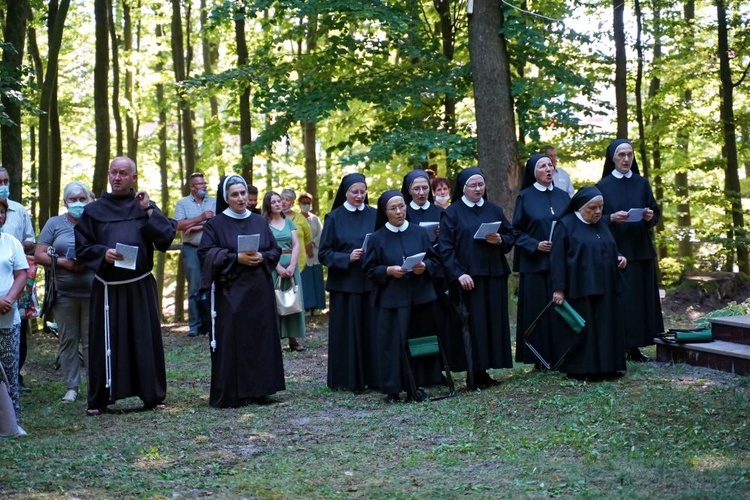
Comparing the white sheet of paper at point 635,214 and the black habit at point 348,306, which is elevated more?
the white sheet of paper at point 635,214

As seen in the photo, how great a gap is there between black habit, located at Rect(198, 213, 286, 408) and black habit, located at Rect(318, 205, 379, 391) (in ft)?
3.04

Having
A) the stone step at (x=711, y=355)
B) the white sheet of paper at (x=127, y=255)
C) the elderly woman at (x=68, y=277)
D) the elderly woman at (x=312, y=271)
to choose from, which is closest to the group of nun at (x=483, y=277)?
the stone step at (x=711, y=355)

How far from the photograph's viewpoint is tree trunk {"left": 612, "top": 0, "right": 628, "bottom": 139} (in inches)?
722

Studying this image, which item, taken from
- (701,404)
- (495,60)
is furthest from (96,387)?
(495,60)

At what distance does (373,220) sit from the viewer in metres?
10.9

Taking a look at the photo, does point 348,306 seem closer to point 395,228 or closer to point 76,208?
point 395,228

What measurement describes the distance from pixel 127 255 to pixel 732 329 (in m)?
5.87

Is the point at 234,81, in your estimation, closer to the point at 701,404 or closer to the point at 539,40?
the point at 539,40

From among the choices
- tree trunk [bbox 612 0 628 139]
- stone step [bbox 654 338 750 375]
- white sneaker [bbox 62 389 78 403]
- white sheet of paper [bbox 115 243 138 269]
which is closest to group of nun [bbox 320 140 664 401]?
stone step [bbox 654 338 750 375]

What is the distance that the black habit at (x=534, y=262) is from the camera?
10.5 m

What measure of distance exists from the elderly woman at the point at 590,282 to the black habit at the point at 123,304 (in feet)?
12.1

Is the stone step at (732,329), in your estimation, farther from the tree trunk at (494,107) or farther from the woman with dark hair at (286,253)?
the woman with dark hair at (286,253)

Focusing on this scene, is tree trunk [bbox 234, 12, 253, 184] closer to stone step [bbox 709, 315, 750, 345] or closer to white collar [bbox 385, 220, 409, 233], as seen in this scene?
white collar [bbox 385, 220, 409, 233]

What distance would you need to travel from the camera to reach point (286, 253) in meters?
13.8
